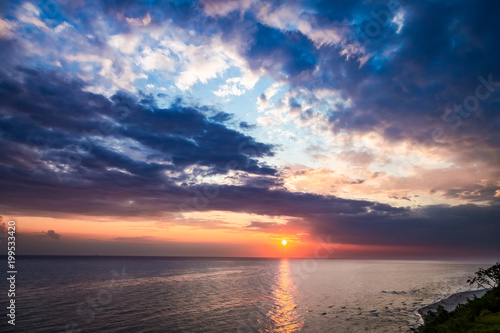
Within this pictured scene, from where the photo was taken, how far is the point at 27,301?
2466 inches

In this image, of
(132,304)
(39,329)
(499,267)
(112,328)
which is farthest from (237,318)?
(499,267)

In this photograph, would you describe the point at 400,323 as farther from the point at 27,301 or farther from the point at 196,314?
the point at 27,301

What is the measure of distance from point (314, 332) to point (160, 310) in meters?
32.3

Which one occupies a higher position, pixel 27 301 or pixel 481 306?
pixel 481 306

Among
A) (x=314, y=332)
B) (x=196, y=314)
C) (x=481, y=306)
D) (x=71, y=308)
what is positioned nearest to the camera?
(x=481, y=306)

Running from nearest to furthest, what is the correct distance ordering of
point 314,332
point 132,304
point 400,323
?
1. point 314,332
2. point 400,323
3. point 132,304

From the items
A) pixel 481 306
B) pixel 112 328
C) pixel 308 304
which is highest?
pixel 481 306

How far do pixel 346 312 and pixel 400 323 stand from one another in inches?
425

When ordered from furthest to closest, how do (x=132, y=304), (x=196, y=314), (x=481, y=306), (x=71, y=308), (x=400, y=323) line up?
1. (x=132, y=304)
2. (x=71, y=308)
3. (x=196, y=314)
4. (x=400, y=323)
5. (x=481, y=306)

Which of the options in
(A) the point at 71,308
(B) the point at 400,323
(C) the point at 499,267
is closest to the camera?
(C) the point at 499,267

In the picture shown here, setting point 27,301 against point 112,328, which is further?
point 27,301

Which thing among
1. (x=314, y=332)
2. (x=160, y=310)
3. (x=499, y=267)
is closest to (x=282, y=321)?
(x=314, y=332)

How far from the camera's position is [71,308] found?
55.1 m

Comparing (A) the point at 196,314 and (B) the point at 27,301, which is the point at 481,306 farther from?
(B) the point at 27,301
